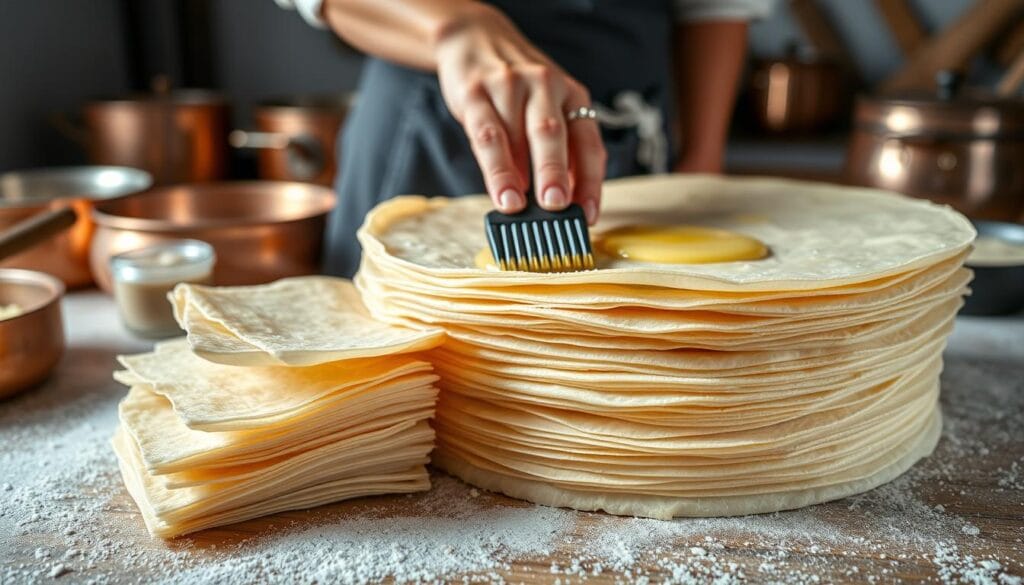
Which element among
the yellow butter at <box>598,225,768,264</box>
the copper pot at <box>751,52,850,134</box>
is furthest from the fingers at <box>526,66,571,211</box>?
the copper pot at <box>751,52,850,134</box>

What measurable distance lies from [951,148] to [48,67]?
2.84 m

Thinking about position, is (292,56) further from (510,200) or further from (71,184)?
(510,200)

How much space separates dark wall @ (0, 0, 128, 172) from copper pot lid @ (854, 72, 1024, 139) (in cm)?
264

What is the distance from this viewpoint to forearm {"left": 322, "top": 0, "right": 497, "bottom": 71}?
4.84 ft

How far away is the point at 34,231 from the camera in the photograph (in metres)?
1.58

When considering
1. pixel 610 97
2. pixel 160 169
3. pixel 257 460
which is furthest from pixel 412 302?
pixel 160 169

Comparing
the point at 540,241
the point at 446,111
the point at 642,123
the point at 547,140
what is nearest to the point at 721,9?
the point at 642,123

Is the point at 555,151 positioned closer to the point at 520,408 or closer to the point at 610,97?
the point at 520,408

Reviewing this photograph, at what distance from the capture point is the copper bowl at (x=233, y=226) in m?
1.87

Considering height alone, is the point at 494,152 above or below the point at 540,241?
above

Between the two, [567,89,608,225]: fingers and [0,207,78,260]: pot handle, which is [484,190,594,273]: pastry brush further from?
[0,207,78,260]: pot handle

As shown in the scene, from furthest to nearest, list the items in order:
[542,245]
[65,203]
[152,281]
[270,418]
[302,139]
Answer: [302,139], [65,203], [152,281], [542,245], [270,418]

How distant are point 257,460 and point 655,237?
653 mm

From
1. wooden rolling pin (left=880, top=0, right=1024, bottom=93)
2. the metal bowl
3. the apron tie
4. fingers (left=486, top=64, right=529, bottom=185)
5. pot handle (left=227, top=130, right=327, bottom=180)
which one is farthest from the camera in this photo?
wooden rolling pin (left=880, top=0, right=1024, bottom=93)
